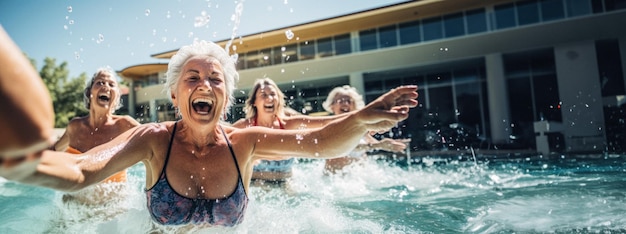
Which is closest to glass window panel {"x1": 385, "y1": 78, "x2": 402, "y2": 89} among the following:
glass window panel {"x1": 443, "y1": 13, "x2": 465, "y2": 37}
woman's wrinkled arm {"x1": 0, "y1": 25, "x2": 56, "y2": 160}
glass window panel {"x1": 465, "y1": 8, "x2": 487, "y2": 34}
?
glass window panel {"x1": 443, "y1": 13, "x2": 465, "y2": 37}

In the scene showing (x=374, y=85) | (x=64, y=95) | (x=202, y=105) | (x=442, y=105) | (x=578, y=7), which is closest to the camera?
Result: (x=202, y=105)

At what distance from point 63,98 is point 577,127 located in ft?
142

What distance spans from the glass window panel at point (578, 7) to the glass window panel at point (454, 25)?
4301 mm

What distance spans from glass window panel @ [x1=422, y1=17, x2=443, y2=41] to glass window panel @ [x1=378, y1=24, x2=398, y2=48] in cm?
152

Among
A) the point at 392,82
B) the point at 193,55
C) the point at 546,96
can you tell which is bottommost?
the point at 193,55

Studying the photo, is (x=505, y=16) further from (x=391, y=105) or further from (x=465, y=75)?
(x=391, y=105)

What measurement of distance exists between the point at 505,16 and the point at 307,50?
10371mm

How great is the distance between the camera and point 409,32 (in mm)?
18406

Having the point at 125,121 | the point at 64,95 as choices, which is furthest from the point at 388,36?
the point at 64,95

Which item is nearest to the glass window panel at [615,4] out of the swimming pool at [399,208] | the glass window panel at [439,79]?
the glass window panel at [439,79]

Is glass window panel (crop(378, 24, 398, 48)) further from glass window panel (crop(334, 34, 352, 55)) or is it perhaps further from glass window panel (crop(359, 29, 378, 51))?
glass window panel (crop(334, 34, 352, 55))

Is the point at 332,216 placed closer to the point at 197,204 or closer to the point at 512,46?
the point at 197,204

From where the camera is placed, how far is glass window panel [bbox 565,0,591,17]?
1510cm

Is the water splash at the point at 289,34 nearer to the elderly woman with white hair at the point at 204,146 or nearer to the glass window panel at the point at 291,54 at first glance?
the glass window panel at the point at 291,54
